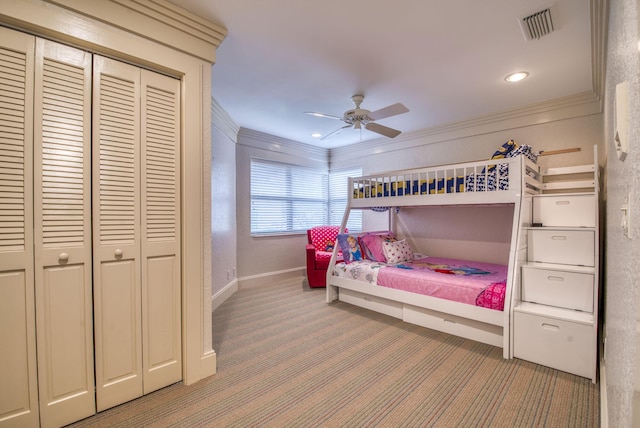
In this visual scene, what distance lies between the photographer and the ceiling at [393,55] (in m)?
1.82

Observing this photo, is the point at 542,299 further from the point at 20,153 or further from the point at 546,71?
the point at 20,153

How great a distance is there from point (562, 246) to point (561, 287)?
1.23 feet

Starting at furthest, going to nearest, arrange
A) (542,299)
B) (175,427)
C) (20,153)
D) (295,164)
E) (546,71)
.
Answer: (295,164), (546,71), (542,299), (175,427), (20,153)

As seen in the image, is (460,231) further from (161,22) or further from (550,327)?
(161,22)

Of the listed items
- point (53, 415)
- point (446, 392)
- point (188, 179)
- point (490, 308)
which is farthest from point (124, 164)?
point (490, 308)

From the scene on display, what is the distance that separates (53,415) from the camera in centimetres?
152

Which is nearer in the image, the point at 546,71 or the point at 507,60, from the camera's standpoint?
the point at 507,60

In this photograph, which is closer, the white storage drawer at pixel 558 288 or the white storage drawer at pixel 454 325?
the white storage drawer at pixel 558 288

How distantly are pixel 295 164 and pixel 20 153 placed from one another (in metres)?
3.91

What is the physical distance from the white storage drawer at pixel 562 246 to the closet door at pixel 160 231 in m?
2.96

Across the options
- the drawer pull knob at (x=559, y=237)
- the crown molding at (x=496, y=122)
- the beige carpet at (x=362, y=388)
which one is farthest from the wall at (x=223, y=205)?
the drawer pull knob at (x=559, y=237)

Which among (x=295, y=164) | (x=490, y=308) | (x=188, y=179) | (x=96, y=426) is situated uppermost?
(x=295, y=164)

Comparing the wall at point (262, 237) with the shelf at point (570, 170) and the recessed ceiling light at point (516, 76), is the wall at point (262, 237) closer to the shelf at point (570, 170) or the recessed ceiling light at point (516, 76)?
the recessed ceiling light at point (516, 76)

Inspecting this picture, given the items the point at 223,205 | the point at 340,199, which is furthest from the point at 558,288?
the point at 340,199
